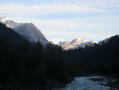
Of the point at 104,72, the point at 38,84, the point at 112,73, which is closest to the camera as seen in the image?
the point at 38,84

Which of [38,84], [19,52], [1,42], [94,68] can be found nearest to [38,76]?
[38,84]

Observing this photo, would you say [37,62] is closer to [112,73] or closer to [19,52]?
[19,52]

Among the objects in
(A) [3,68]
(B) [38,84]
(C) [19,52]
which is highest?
(C) [19,52]

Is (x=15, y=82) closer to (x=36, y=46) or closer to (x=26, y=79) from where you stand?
(x=26, y=79)

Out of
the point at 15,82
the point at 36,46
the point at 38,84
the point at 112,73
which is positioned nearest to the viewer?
the point at 15,82

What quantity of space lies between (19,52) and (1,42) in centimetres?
951

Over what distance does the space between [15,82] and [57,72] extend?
2859 cm

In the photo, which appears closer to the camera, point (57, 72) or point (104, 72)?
point (57, 72)

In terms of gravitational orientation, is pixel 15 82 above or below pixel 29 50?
below

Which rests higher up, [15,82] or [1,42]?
[1,42]

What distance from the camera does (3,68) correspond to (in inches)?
1799

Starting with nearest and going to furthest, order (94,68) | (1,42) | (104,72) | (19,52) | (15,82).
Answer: (15,82) < (1,42) < (19,52) < (104,72) < (94,68)

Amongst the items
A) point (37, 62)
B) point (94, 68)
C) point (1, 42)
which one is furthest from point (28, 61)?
point (94, 68)

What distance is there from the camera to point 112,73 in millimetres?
117312
